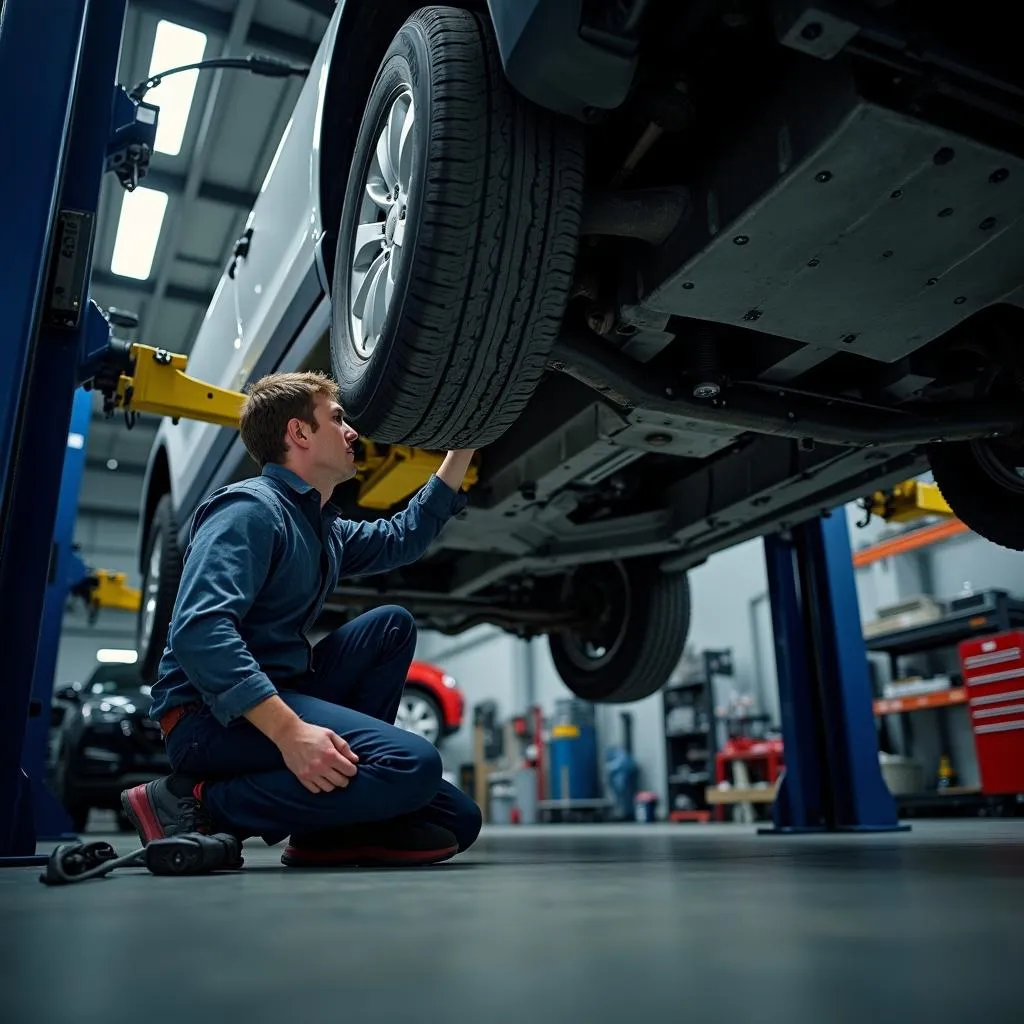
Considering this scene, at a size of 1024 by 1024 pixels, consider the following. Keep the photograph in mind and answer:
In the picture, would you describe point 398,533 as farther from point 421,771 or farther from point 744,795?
point 744,795

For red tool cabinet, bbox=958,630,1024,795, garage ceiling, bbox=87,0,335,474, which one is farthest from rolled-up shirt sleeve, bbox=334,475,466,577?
red tool cabinet, bbox=958,630,1024,795

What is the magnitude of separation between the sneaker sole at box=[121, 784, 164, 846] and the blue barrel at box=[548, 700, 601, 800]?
824 cm

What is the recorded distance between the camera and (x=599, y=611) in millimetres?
3543

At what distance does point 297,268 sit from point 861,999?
2.11 meters

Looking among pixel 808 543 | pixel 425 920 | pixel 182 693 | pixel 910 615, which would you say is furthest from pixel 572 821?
pixel 425 920

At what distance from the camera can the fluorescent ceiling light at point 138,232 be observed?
7.32 m

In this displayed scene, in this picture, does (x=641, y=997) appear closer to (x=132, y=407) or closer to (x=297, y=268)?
(x=297, y=268)

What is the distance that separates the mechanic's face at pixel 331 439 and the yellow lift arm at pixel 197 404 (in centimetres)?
80

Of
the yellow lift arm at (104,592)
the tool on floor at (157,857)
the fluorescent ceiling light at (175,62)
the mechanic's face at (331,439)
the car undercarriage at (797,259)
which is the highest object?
the fluorescent ceiling light at (175,62)

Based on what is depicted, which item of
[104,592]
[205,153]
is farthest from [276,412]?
[205,153]

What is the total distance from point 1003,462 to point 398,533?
4.74ft

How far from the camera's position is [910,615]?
6285mm

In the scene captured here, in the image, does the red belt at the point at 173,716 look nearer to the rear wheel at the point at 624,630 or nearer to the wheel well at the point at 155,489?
the rear wheel at the point at 624,630

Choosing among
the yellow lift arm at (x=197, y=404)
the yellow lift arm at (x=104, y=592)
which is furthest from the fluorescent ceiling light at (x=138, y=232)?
the yellow lift arm at (x=197, y=404)
